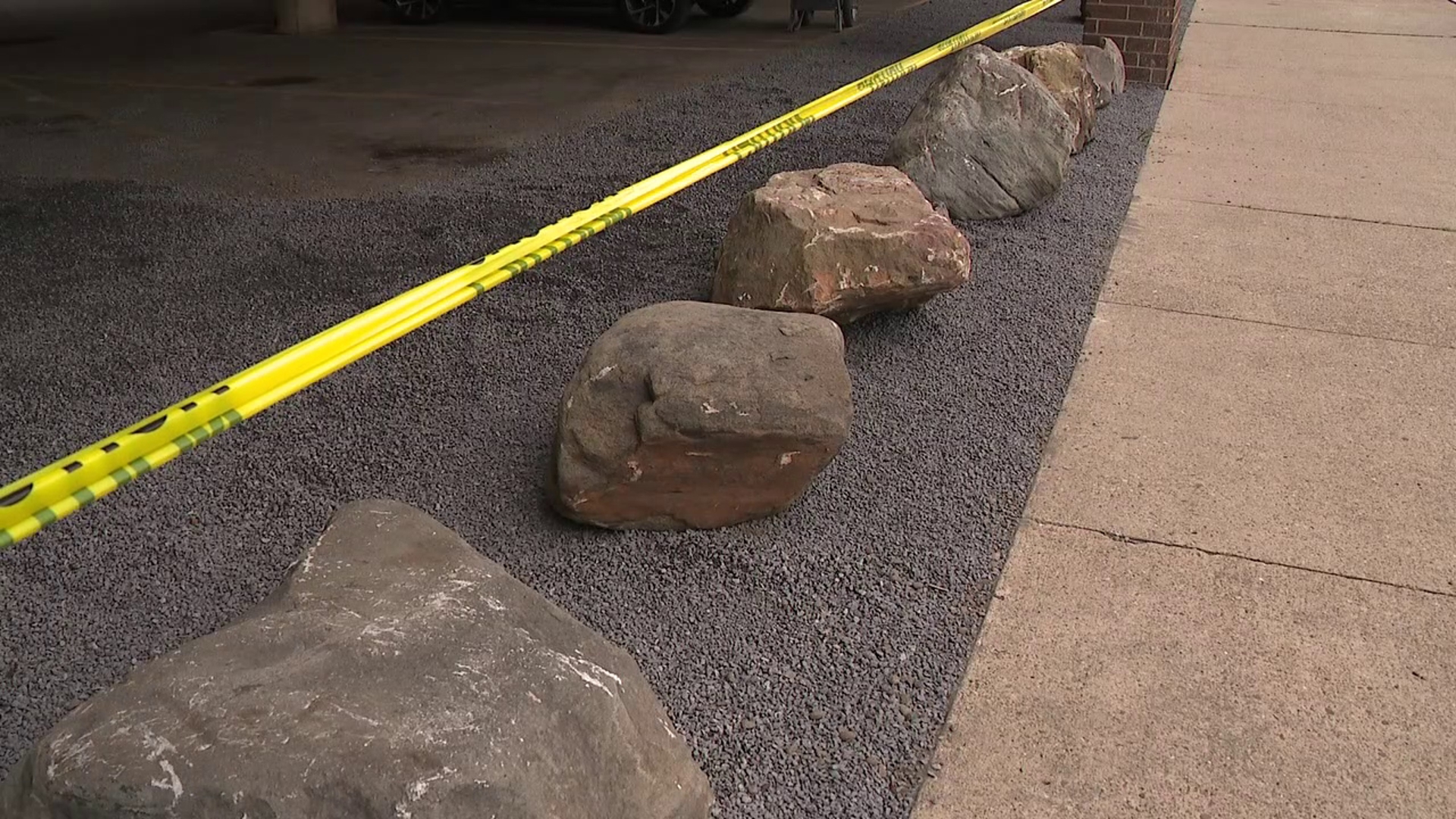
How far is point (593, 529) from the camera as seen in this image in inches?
119

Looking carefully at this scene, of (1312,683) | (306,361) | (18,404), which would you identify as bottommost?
(1312,683)

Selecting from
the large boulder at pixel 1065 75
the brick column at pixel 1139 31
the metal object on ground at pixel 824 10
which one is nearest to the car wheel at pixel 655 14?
the metal object on ground at pixel 824 10

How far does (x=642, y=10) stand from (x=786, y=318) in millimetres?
7918

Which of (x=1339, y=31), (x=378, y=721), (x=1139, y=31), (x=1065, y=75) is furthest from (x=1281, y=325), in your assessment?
(x=1339, y=31)

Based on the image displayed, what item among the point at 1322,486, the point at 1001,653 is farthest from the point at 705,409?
A: the point at 1322,486

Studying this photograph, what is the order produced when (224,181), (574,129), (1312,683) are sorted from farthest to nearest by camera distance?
(574,129) < (224,181) < (1312,683)

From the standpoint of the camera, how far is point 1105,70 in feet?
25.2

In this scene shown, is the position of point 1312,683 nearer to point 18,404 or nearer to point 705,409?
point 705,409

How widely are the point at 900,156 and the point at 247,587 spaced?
137 inches

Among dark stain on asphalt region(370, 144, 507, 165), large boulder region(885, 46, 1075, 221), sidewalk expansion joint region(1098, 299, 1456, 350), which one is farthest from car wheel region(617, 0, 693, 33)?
sidewalk expansion joint region(1098, 299, 1456, 350)

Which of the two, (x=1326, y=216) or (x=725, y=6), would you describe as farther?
(x=725, y=6)

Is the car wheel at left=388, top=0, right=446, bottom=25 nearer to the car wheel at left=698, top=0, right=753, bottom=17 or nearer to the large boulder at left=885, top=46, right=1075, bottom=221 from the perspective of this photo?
the car wheel at left=698, top=0, right=753, bottom=17

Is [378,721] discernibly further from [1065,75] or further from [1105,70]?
[1105,70]

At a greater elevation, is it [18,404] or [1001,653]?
[18,404]
